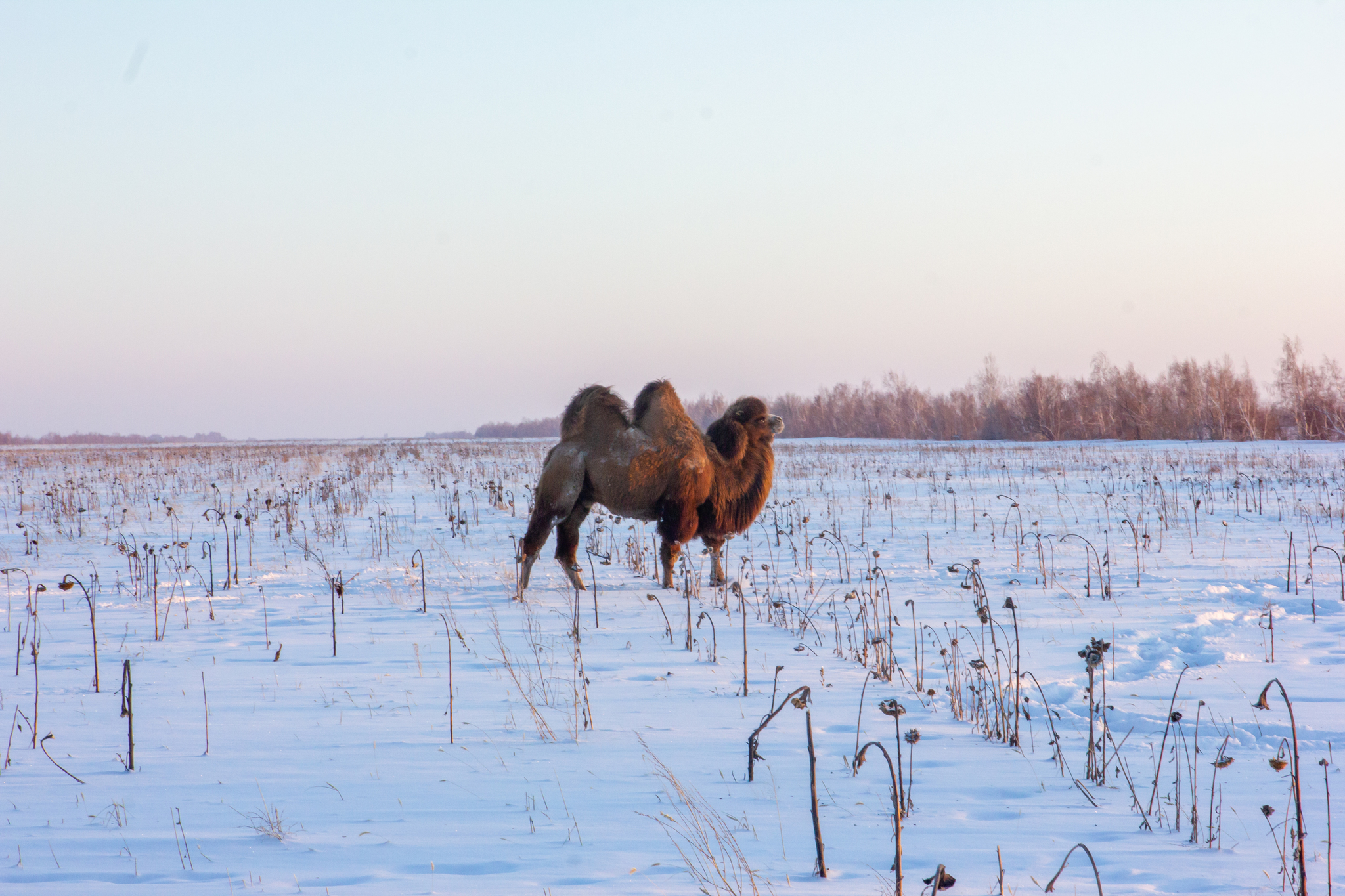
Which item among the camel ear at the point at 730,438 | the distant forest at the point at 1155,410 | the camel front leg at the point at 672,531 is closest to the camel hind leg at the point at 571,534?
the camel front leg at the point at 672,531

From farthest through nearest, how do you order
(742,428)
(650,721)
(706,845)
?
(742,428)
(650,721)
(706,845)

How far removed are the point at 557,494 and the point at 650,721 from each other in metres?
4.24

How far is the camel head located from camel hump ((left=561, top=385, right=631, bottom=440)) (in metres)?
1.27

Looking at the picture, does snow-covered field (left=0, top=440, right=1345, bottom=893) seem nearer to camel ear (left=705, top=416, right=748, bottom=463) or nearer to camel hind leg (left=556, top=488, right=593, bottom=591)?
camel hind leg (left=556, top=488, right=593, bottom=591)

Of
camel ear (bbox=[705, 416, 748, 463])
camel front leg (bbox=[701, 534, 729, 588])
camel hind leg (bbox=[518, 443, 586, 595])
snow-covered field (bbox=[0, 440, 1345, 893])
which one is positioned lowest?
snow-covered field (bbox=[0, 440, 1345, 893])

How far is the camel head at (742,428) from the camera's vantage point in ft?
30.8

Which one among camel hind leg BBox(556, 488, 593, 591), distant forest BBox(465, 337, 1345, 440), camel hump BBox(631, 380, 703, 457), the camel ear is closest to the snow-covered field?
camel hind leg BBox(556, 488, 593, 591)

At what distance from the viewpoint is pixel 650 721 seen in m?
4.37

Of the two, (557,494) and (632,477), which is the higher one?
(632,477)

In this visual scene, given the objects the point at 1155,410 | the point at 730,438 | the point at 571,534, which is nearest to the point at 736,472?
the point at 730,438

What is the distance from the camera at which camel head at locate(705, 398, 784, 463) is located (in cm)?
940

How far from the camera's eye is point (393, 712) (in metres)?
4.55

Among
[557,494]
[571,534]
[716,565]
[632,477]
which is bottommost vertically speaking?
[716,565]

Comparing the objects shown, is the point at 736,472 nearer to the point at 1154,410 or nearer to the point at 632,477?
the point at 632,477
